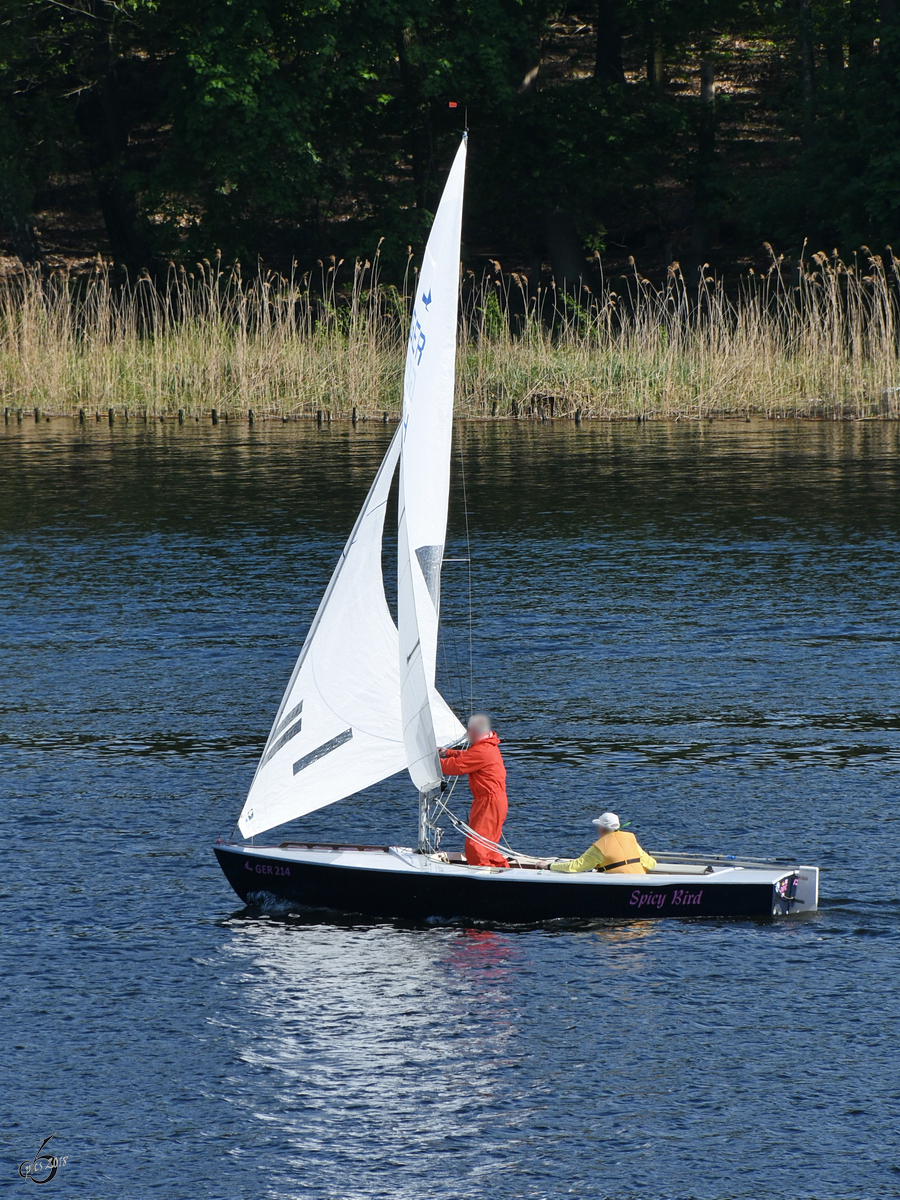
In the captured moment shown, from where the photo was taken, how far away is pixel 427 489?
10758mm

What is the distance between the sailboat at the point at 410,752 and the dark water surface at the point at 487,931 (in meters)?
0.23

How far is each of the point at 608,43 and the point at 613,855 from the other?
49349 mm

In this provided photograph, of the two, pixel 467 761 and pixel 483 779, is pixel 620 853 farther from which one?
pixel 467 761

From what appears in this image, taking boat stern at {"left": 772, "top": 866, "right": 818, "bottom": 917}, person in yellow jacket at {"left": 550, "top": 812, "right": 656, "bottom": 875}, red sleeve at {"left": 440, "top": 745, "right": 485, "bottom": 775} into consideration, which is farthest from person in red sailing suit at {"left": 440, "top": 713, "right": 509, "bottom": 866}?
boat stern at {"left": 772, "top": 866, "right": 818, "bottom": 917}

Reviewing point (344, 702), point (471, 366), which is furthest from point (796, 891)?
point (471, 366)

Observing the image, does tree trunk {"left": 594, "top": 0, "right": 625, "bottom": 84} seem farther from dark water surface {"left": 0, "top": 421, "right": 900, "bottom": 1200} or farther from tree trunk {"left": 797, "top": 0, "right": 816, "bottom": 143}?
dark water surface {"left": 0, "top": 421, "right": 900, "bottom": 1200}

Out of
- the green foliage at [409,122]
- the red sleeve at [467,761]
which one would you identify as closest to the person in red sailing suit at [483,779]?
the red sleeve at [467,761]

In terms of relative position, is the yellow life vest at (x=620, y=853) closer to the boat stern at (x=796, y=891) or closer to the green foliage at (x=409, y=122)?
the boat stern at (x=796, y=891)

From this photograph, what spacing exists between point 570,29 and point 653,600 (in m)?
50.8

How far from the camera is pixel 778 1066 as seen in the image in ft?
26.9

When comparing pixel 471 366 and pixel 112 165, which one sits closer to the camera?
pixel 471 366

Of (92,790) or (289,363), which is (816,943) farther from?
(289,363)

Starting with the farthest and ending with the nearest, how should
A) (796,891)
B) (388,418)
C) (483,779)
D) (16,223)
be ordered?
(16,223) → (388,418) → (483,779) → (796,891)

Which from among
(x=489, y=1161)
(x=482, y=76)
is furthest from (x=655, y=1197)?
(x=482, y=76)
